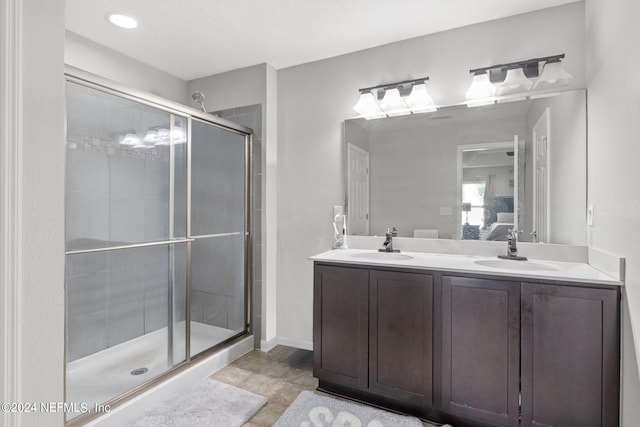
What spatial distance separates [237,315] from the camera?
9.20 ft

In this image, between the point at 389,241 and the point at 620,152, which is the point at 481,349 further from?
the point at 620,152

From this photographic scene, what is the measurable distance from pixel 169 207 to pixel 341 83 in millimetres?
1655

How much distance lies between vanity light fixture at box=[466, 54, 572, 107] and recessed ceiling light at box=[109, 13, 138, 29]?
2.32m

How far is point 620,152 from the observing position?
4.80ft

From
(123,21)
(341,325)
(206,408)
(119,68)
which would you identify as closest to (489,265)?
(341,325)

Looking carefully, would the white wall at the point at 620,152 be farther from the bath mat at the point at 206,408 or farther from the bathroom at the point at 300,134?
the bath mat at the point at 206,408

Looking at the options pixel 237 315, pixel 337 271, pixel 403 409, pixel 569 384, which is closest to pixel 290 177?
pixel 337 271

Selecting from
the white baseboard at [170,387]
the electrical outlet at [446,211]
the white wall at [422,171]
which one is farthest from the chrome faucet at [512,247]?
the white baseboard at [170,387]

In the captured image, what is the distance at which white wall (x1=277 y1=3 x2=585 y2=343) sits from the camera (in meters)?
2.15

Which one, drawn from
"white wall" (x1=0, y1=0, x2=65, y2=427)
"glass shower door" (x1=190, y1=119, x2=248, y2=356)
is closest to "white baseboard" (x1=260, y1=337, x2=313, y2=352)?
"glass shower door" (x1=190, y1=119, x2=248, y2=356)

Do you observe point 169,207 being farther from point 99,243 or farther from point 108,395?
point 108,395

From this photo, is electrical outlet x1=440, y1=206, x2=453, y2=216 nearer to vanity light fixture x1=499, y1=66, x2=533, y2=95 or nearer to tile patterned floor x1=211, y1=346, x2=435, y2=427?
vanity light fixture x1=499, y1=66, x2=533, y2=95

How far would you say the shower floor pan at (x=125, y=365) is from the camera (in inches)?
72.7

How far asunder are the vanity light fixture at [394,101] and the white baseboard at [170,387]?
216cm
